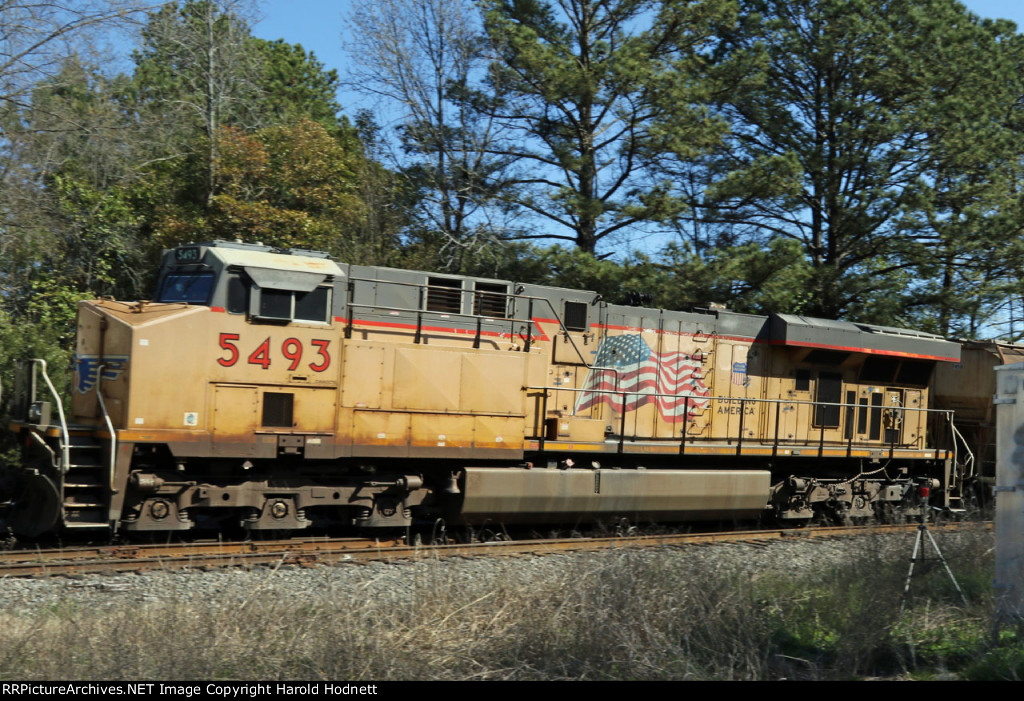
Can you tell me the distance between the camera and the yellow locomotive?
9359 millimetres

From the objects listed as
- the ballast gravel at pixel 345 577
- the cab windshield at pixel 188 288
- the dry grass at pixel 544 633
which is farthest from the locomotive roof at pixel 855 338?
the cab windshield at pixel 188 288

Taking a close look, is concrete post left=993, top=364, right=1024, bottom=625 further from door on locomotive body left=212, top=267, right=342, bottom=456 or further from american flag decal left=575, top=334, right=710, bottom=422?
door on locomotive body left=212, top=267, right=342, bottom=456

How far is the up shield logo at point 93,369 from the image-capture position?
30.4 ft

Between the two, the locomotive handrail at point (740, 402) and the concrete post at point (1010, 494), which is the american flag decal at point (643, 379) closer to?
the locomotive handrail at point (740, 402)

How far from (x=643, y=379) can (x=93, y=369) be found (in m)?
7.33

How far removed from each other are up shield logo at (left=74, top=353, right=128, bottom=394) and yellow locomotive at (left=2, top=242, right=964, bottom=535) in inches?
1.3

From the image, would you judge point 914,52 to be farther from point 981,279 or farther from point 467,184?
point 467,184

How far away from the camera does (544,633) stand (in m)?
6.39

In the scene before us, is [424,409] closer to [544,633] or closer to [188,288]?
[188,288]

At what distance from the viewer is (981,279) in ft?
68.5

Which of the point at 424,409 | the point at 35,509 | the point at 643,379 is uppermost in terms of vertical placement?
the point at 643,379

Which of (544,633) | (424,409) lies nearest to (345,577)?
(424,409)

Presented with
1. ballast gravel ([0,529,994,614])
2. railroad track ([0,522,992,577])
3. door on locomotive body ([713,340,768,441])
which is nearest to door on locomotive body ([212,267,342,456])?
railroad track ([0,522,992,577])

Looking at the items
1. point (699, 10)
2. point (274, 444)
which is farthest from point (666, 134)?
point (274, 444)
